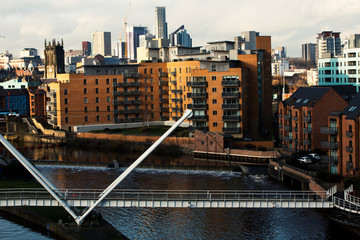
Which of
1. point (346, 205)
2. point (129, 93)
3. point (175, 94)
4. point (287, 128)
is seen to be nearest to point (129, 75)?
point (129, 93)

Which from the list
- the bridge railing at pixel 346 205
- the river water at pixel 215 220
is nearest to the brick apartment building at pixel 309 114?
the river water at pixel 215 220

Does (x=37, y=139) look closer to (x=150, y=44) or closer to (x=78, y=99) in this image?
(x=78, y=99)

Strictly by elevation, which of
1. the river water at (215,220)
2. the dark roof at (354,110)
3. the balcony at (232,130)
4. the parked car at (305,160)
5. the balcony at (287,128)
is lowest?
the river water at (215,220)

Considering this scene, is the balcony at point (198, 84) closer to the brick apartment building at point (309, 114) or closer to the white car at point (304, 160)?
the brick apartment building at point (309, 114)

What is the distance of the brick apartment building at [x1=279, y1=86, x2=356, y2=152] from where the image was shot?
8025 cm

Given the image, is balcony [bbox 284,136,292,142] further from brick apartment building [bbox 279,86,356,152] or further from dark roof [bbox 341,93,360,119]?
dark roof [bbox 341,93,360,119]

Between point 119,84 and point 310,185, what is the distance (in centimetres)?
6385

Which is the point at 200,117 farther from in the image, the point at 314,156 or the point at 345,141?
the point at 345,141

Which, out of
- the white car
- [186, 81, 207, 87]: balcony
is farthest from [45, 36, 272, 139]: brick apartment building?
the white car

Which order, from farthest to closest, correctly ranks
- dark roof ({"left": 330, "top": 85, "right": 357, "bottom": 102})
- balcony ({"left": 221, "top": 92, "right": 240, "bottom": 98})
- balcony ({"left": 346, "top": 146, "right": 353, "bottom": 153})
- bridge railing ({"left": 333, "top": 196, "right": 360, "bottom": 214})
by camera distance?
balcony ({"left": 221, "top": 92, "right": 240, "bottom": 98}) < dark roof ({"left": 330, "top": 85, "right": 357, "bottom": 102}) < balcony ({"left": 346, "top": 146, "right": 353, "bottom": 153}) < bridge railing ({"left": 333, "top": 196, "right": 360, "bottom": 214})

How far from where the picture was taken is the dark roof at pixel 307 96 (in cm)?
8150

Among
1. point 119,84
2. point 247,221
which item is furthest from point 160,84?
point 247,221

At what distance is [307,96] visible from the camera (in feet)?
281

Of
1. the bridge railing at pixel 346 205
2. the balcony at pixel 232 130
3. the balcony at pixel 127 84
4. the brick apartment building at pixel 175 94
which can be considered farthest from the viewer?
the balcony at pixel 127 84
